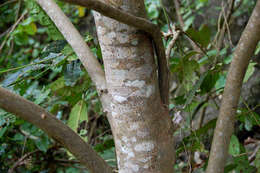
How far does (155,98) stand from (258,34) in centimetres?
24

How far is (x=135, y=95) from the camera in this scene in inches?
22.6

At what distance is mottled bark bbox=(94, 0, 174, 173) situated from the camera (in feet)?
1.84

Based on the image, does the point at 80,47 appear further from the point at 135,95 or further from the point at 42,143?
the point at 42,143

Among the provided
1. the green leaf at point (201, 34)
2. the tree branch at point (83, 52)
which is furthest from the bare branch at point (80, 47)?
the green leaf at point (201, 34)

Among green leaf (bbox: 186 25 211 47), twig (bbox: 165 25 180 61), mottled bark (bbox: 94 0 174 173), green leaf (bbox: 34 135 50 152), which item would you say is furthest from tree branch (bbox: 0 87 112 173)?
green leaf (bbox: 34 135 50 152)

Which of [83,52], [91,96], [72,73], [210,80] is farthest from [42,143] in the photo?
[210,80]

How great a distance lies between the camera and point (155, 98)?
23.3 inches

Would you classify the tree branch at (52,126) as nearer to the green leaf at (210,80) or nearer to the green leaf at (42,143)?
the green leaf at (210,80)

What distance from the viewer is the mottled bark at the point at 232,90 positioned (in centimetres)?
58

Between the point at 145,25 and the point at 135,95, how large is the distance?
14cm

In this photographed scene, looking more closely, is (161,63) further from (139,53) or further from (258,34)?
(258,34)

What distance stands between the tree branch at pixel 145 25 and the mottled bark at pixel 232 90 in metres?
0.14

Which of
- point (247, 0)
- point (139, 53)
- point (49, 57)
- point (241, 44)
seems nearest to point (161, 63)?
point (139, 53)

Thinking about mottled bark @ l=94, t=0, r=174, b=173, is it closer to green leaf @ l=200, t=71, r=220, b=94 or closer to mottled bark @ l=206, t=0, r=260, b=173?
mottled bark @ l=206, t=0, r=260, b=173
